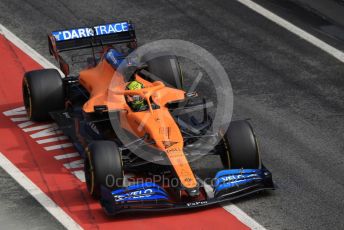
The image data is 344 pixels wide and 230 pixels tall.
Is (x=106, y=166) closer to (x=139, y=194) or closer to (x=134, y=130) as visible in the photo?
(x=139, y=194)

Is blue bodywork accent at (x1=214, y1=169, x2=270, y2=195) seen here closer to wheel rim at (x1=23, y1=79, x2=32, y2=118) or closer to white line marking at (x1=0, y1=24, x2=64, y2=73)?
wheel rim at (x1=23, y1=79, x2=32, y2=118)

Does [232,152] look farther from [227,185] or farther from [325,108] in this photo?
[325,108]

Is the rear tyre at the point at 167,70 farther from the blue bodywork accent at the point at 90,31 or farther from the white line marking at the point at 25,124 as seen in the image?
the white line marking at the point at 25,124

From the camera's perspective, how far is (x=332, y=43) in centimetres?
2616

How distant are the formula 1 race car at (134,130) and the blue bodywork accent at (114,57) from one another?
0.02 metres

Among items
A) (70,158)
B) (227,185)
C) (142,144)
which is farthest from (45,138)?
(227,185)

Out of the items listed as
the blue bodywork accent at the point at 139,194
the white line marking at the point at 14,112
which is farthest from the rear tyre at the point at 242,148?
the white line marking at the point at 14,112

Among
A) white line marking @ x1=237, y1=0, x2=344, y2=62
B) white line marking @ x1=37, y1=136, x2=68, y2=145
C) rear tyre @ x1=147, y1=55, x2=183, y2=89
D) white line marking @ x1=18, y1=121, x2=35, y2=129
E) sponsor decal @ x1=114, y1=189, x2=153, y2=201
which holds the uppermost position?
rear tyre @ x1=147, y1=55, x2=183, y2=89

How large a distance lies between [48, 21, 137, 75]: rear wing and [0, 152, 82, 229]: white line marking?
2.65m

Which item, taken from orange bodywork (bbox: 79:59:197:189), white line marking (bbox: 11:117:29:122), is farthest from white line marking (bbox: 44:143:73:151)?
white line marking (bbox: 11:117:29:122)

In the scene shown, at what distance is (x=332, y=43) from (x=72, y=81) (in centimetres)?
708

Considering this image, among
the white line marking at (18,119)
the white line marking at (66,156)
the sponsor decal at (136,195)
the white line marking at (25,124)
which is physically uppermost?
the white line marking at (18,119)

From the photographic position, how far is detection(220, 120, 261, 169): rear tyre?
61.5ft

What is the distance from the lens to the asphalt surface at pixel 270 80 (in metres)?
18.6
